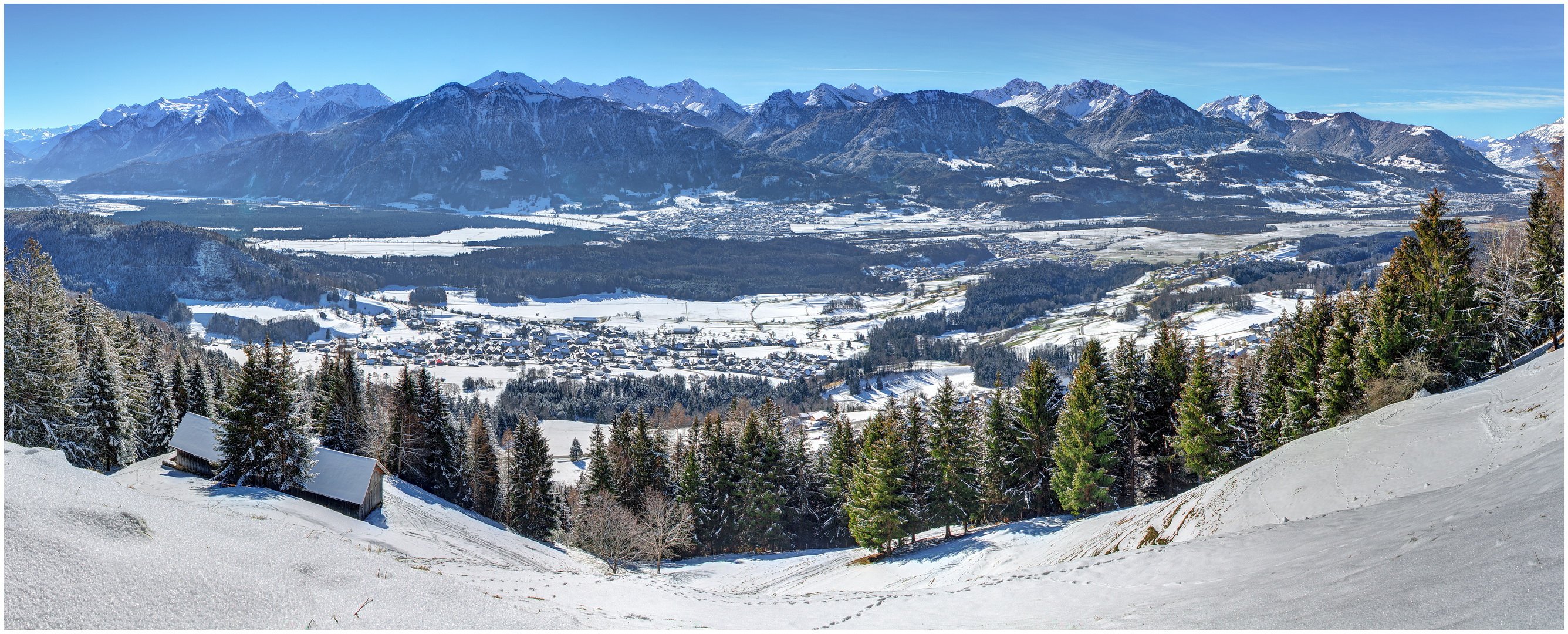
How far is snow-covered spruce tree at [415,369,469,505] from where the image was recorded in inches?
1906

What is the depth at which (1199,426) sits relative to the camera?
1441 inches

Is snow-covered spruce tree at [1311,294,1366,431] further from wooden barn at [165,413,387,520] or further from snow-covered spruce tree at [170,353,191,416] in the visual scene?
snow-covered spruce tree at [170,353,191,416]

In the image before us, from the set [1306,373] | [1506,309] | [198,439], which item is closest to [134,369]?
[198,439]

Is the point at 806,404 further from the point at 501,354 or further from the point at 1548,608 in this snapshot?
the point at 1548,608

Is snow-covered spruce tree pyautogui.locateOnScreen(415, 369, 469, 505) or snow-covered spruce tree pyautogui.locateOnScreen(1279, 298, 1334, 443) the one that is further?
snow-covered spruce tree pyautogui.locateOnScreen(415, 369, 469, 505)

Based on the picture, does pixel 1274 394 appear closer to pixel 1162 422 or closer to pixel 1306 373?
pixel 1306 373

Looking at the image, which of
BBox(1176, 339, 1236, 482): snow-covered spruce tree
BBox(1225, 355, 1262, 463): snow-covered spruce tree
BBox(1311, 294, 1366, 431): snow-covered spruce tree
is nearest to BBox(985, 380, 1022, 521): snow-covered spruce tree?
BBox(1176, 339, 1236, 482): snow-covered spruce tree

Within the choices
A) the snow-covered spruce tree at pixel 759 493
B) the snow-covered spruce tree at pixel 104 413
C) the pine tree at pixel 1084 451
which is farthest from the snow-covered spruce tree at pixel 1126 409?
the snow-covered spruce tree at pixel 104 413

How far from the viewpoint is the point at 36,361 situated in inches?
1346

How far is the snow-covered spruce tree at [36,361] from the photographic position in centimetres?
3331

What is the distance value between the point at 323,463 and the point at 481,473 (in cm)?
1465

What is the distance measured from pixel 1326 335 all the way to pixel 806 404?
91.8 metres

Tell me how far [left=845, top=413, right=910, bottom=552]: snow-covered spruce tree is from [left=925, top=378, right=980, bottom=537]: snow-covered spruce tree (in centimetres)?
288

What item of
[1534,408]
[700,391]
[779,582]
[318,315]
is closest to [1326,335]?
[1534,408]
